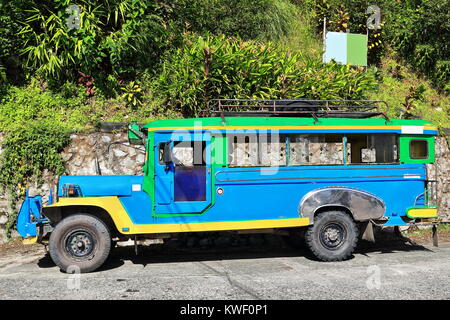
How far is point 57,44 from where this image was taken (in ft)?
37.1

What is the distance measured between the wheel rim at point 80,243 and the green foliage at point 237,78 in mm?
5285

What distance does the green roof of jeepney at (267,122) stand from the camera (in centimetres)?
743

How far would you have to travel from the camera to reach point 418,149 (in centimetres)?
822

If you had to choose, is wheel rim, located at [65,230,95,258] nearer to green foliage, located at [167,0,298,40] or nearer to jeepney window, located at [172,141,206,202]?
jeepney window, located at [172,141,206,202]

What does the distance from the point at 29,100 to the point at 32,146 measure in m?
2.12

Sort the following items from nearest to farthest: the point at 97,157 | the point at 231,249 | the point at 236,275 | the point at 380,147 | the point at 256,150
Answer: the point at 236,275 → the point at 256,150 → the point at 380,147 → the point at 231,249 → the point at 97,157

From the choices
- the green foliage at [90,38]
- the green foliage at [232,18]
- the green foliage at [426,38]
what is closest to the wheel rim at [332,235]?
the green foliage at [90,38]

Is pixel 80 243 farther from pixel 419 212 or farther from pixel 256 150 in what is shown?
pixel 419 212

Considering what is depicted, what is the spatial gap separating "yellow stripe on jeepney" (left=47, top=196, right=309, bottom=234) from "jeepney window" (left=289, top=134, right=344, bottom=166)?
112 cm

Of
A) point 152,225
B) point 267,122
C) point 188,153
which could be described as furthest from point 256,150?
point 152,225

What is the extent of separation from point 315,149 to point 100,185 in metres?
3.99
